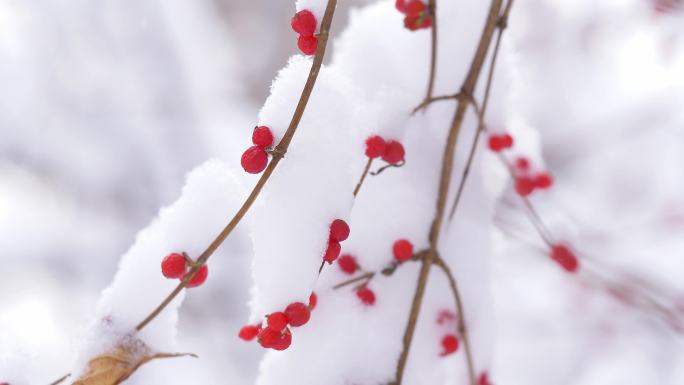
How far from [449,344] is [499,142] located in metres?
0.38

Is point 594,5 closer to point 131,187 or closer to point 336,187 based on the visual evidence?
point 131,187

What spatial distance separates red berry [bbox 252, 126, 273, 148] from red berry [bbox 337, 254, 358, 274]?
0.98 feet

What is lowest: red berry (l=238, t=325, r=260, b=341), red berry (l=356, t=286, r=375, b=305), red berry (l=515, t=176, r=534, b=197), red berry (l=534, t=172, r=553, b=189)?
red berry (l=356, t=286, r=375, b=305)

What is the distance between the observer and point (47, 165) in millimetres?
4059

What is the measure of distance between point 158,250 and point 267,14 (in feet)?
13.5

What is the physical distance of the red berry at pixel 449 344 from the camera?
1.04 m

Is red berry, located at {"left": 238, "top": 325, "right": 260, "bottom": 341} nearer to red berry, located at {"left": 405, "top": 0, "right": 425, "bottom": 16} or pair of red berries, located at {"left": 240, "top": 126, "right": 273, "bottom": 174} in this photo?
pair of red berries, located at {"left": 240, "top": 126, "right": 273, "bottom": 174}

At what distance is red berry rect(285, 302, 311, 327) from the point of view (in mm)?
765

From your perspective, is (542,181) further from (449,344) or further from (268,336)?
(268,336)

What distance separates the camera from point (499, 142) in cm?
116

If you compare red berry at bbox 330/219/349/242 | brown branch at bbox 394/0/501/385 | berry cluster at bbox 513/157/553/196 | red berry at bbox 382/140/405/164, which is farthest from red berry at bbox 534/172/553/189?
red berry at bbox 330/219/349/242

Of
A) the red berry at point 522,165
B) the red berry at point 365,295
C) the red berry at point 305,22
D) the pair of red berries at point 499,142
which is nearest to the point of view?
the red berry at point 305,22

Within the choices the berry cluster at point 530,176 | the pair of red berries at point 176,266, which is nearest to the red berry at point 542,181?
the berry cluster at point 530,176

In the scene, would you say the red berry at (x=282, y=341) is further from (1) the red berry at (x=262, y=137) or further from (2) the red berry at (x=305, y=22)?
(2) the red berry at (x=305, y=22)
